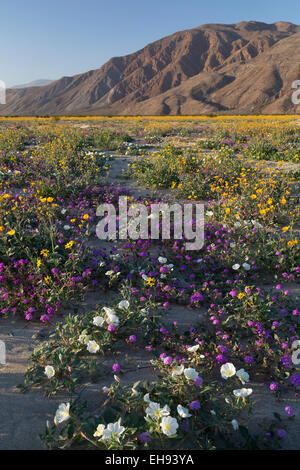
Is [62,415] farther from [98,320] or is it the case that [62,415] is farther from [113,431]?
[98,320]

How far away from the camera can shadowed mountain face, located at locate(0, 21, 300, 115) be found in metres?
81.8

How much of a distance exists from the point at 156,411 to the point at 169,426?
0.13 meters

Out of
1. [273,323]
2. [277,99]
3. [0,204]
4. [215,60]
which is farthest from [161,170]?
[215,60]

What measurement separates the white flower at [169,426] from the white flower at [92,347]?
0.92 metres

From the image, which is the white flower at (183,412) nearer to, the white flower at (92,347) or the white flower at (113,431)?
the white flower at (113,431)

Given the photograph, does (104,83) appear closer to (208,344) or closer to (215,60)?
(215,60)

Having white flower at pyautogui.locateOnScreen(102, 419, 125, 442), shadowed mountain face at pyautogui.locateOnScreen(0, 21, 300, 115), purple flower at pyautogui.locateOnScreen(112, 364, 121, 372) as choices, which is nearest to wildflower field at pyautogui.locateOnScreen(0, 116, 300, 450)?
white flower at pyautogui.locateOnScreen(102, 419, 125, 442)

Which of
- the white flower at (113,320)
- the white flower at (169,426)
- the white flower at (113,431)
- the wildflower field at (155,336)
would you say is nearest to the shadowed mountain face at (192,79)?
the wildflower field at (155,336)

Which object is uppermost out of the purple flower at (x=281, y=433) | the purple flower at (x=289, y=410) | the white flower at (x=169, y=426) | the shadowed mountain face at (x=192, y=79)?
the shadowed mountain face at (x=192, y=79)

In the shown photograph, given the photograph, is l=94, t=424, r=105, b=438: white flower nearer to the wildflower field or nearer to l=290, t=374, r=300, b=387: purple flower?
the wildflower field

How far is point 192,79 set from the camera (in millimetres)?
107312

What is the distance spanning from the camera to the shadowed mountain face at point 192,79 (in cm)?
8175

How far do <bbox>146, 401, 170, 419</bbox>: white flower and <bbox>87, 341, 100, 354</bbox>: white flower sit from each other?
798 millimetres

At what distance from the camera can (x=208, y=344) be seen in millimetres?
2641
